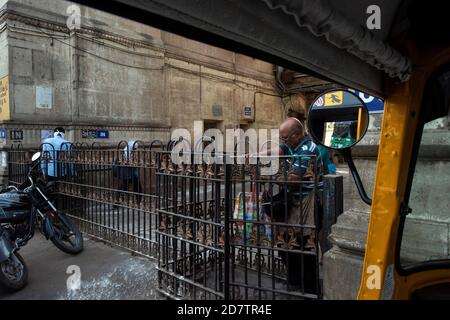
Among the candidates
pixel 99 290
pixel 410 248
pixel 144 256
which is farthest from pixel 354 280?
pixel 144 256

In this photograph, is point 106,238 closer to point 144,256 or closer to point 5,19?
point 144,256

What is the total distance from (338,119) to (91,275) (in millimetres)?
3752

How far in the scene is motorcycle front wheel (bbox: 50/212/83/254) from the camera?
4.78m

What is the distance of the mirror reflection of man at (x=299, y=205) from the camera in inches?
111

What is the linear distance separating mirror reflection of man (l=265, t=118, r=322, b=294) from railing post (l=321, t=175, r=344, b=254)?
0.36 ft

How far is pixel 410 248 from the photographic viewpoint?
2408 mm

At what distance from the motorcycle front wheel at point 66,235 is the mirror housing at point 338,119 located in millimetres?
4370

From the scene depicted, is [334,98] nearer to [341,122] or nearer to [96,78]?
[341,122]

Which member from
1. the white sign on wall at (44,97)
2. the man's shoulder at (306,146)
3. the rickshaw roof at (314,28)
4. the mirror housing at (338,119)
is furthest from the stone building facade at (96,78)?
the rickshaw roof at (314,28)

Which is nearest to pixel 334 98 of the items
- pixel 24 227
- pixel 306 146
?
pixel 306 146

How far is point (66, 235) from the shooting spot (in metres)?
4.96

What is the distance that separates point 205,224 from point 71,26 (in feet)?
24.5

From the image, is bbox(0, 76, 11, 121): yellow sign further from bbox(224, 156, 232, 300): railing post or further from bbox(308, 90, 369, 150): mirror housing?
bbox(308, 90, 369, 150): mirror housing

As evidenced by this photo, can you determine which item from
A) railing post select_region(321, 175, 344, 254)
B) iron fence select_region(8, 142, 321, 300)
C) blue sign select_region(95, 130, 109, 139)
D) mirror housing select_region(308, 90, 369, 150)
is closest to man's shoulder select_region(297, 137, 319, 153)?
iron fence select_region(8, 142, 321, 300)
